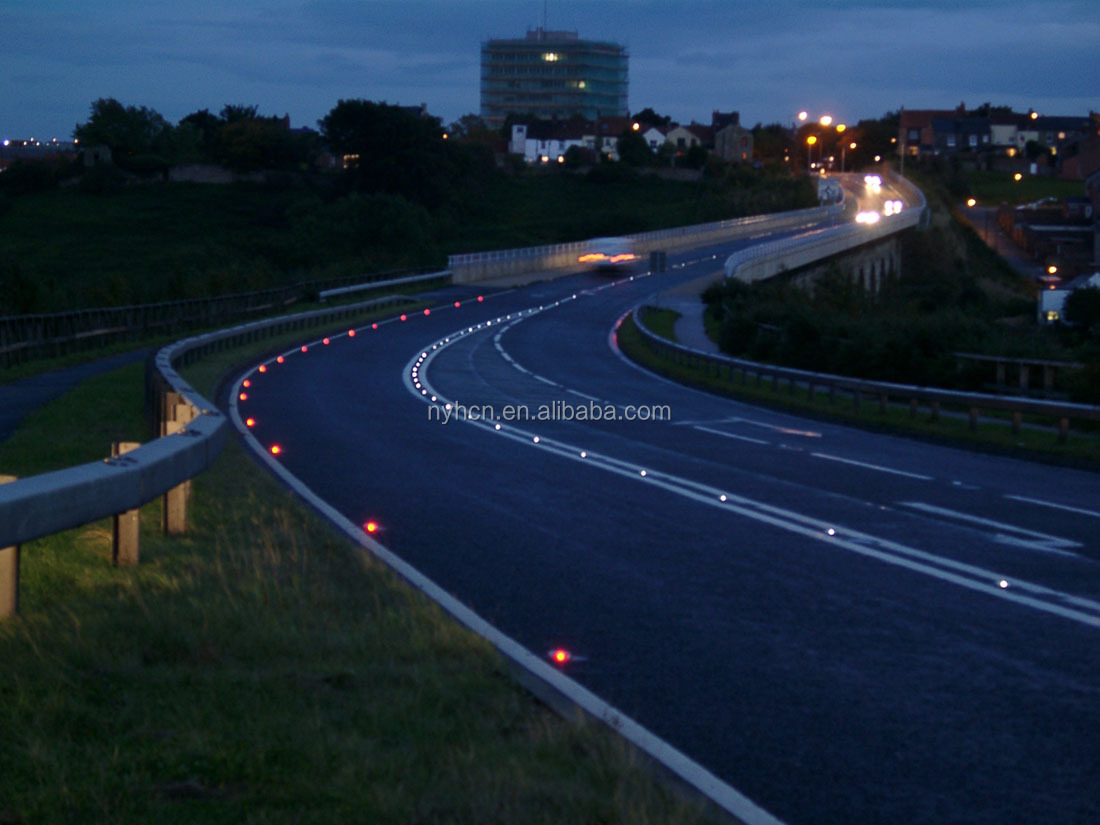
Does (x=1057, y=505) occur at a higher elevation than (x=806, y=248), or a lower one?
lower

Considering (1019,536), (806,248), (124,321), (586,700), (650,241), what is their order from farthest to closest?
(650,241) → (806,248) → (124,321) → (1019,536) → (586,700)

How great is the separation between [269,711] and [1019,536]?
25.3 ft

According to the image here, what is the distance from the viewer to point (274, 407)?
23844 millimetres

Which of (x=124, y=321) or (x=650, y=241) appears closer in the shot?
(x=124, y=321)

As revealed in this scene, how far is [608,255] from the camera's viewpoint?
85000mm

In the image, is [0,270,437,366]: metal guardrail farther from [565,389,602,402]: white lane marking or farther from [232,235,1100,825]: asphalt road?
[232,235,1100,825]: asphalt road

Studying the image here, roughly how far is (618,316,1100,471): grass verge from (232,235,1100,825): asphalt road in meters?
0.77

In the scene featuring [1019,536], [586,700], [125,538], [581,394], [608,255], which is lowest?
[581,394]

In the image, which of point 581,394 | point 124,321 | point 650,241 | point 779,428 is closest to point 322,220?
point 650,241

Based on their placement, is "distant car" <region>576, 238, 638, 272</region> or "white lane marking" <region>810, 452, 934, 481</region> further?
"distant car" <region>576, 238, 638, 272</region>

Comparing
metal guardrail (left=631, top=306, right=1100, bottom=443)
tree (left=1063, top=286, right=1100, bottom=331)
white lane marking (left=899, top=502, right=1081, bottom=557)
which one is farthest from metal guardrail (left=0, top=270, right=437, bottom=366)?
tree (left=1063, top=286, right=1100, bottom=331)

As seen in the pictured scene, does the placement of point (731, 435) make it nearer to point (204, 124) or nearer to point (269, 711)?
point (269, 711)

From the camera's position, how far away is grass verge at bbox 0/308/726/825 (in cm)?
445

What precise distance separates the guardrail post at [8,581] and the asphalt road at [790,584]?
270cm
